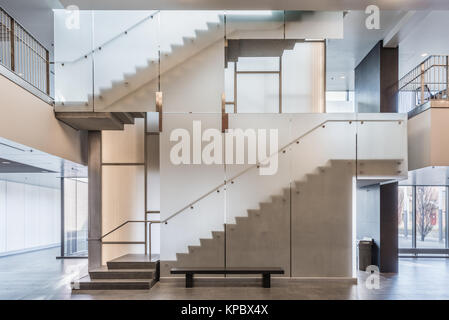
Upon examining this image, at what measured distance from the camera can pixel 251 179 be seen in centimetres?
810

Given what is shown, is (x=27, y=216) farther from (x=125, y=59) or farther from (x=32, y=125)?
(x=125, y=59)

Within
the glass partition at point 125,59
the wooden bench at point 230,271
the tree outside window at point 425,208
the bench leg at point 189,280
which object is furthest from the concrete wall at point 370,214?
the glass partition at point 125,59

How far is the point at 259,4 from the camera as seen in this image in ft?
23.2

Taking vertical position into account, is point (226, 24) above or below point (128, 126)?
above

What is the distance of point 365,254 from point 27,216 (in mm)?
13225

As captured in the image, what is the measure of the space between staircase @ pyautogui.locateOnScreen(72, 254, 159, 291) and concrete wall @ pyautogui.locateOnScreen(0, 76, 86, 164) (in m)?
2.63

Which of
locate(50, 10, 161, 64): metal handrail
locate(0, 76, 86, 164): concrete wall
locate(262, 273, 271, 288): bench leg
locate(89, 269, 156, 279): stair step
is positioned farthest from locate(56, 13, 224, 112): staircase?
locate(262, 273, 271, 288): bench leg

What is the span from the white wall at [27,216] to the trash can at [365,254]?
40.8ft

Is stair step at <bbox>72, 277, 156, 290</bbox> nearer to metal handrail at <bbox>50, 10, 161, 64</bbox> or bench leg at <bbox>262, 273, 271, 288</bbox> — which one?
bench leg at <bbox>262, 273, 271, 288</bbox>

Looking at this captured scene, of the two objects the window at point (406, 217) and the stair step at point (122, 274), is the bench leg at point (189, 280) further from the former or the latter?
the window at point (406, 217)

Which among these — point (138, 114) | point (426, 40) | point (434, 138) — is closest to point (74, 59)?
point (138, 114)
